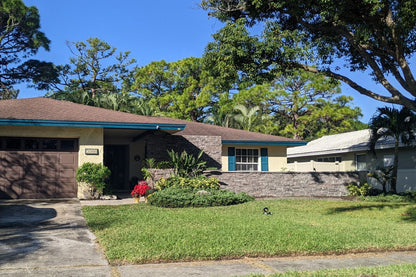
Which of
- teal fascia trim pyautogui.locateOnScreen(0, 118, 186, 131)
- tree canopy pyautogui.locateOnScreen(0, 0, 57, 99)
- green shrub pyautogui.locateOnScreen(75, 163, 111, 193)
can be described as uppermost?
tree canopy pyautogui.locateOnScreen(0, 0, 57, 99)

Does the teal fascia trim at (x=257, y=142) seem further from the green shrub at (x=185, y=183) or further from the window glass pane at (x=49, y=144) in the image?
the window glass pane at (x=49, y=144)

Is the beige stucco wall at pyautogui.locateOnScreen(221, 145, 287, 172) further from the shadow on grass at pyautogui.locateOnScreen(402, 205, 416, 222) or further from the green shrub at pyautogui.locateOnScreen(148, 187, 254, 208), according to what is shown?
the shadow on grass at pyautogui.locateOnScreen(402, 205, 416, 222)

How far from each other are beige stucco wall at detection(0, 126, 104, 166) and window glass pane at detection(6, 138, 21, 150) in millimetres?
284

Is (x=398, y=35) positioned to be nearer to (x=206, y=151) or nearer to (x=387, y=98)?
(x=387, y=98)

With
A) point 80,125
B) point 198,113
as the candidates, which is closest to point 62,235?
point 80,125

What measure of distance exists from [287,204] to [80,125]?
8655 millimetres

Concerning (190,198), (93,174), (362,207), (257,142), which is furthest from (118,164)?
(362,207)

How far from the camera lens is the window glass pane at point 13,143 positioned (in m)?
15.5

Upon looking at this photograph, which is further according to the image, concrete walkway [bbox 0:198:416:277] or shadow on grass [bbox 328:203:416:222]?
shadow on grass [bbox 328:203:416:222]

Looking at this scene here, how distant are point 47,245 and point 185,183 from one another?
909cm

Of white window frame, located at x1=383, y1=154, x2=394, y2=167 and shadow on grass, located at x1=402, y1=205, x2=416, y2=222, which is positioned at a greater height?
white window frame, located at x1=383, y1=154, x2=394, y2=167

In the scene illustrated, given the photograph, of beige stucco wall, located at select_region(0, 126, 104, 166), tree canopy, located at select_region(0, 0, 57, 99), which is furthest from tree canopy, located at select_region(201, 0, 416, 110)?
tree canopy, located at select_region(0, 0, 57, 99)

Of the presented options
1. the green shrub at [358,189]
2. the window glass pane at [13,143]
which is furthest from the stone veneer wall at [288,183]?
the window glass pane at [13,143]

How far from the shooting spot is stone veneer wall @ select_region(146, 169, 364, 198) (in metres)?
18.1
